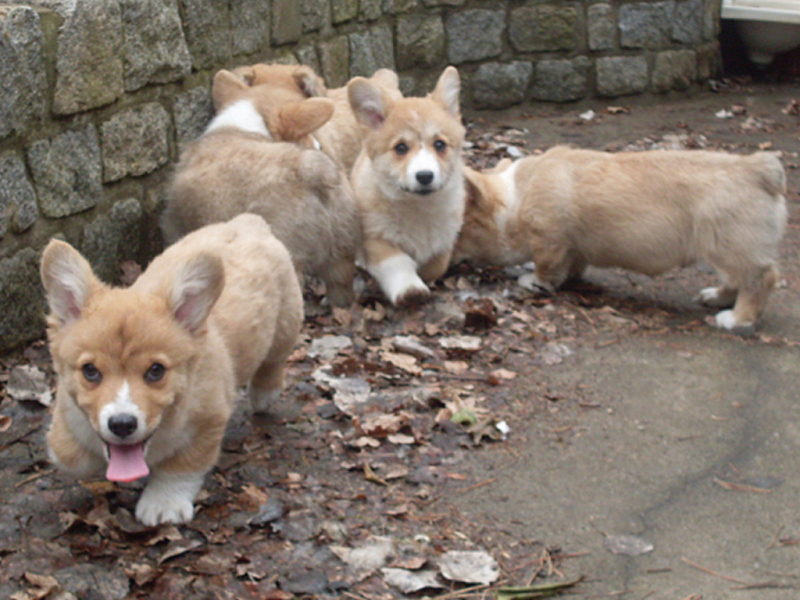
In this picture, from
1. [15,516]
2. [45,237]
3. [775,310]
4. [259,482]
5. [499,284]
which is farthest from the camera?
[499,284]

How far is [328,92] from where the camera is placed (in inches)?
263

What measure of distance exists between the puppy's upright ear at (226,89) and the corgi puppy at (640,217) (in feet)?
4.52

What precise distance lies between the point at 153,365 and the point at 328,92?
4.22 meters

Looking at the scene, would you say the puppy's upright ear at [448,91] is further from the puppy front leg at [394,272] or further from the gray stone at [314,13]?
the gray stone at [314,13]

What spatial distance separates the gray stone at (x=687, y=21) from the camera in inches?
374

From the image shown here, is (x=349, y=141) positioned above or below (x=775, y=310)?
above

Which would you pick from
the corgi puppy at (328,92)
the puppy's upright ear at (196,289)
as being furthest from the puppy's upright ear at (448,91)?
the puppy's upright ear at (196,289)

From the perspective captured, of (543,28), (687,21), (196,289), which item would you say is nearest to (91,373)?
(196,289)

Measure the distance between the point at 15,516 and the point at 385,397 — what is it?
1578 mm

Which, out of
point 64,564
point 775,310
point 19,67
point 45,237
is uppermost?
point 19,67

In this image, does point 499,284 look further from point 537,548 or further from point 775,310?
point 537,548

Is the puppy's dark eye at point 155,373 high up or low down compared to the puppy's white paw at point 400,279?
up

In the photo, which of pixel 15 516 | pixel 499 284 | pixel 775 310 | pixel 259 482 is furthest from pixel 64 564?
pixel 775 310

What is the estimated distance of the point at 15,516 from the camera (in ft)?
10.2
